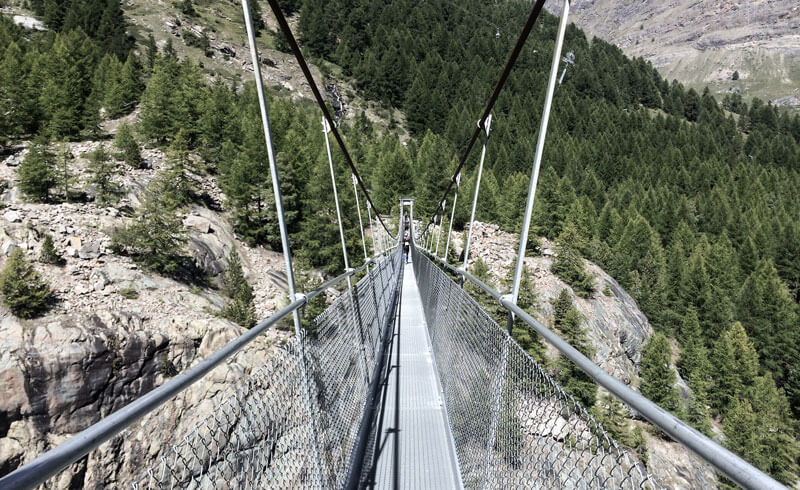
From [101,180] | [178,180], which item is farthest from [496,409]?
[178,180]

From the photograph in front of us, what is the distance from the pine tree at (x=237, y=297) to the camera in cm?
1348

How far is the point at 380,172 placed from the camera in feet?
119

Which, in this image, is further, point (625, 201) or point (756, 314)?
point (625, 201)

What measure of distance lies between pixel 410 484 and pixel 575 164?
178 ft

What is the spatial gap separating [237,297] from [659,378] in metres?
22.5

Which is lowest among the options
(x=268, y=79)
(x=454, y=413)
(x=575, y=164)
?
(x=454, y=413)

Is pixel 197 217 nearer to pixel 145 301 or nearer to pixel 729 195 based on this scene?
pixel 145 301

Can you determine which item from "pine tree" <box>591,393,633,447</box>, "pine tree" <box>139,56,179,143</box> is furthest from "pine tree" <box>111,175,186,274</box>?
"pine tree" <box>591,393,633,447</box>

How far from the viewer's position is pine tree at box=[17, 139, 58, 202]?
14484 mm

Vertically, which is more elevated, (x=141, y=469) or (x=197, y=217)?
(x=197, y=217)

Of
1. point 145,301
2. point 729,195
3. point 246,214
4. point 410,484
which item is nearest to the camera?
point 410,484

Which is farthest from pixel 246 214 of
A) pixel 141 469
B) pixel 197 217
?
pixel 141 469

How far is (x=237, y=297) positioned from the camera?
14500mm

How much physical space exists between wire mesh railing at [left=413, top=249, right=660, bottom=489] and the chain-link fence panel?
812 mm
